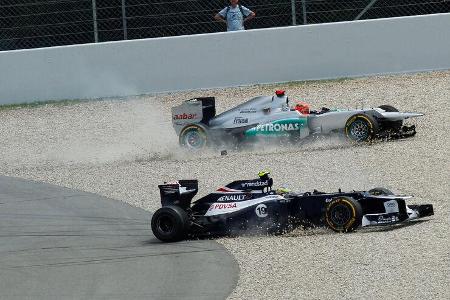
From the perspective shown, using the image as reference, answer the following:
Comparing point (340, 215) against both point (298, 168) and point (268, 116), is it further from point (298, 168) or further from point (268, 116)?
point (268, 116)

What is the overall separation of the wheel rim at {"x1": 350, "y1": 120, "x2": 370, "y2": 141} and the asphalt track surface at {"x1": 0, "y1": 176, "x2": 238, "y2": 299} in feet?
13.4

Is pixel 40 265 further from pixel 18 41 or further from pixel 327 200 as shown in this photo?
pixel 18 41

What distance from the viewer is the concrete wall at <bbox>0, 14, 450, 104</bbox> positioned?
22812mm

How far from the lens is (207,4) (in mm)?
23734

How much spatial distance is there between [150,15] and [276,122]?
6085mm

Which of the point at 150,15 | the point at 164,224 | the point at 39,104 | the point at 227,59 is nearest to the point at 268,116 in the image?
the point at 227,59

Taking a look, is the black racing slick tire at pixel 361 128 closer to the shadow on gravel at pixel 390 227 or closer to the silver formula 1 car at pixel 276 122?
the silver formula 1 car at pixel 276 122

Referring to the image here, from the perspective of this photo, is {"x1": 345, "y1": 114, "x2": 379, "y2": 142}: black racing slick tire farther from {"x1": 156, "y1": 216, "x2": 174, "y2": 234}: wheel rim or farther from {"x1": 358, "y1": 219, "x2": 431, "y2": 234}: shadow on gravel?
{"x1": 156, "y1": 216, "x2": 174, "y2": 234}: wheel rim

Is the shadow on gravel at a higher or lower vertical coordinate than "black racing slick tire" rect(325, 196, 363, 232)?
lower

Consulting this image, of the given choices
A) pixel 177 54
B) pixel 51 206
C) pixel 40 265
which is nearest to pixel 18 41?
pixel 177 54

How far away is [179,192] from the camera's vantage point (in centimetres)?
1364

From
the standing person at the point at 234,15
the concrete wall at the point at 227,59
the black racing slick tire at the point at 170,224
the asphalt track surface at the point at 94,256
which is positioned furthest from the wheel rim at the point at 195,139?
the black racing slick tire at the point at 170,224

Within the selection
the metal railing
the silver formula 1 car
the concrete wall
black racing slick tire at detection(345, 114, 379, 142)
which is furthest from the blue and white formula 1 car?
the metal railing

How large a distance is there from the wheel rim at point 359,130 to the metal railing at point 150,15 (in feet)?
19.0
